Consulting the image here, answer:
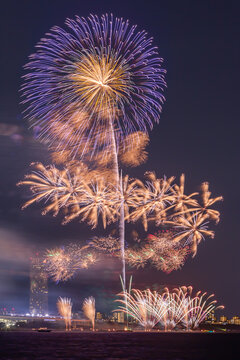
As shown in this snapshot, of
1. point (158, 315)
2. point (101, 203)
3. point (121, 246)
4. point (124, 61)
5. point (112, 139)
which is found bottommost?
point (158, 315)

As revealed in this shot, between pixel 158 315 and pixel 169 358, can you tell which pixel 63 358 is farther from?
pixel 158 315

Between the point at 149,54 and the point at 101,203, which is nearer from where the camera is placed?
the point at 149,54

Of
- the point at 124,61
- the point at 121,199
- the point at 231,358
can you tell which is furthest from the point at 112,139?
the point at 231,358

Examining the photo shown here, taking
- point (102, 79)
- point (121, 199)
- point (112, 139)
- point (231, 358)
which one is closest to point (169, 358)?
point (231, 358)

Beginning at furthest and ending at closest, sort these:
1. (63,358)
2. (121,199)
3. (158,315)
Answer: (158,315) < (121,199) < (63,358)

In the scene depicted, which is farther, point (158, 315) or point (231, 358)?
point (158, 315)

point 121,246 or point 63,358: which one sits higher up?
point 121,246

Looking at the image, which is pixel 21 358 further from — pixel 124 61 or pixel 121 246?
pixel 124 61

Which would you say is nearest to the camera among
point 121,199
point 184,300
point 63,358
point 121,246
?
point 63,358

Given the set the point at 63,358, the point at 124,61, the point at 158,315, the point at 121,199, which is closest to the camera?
the point at 124,61
